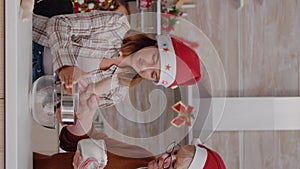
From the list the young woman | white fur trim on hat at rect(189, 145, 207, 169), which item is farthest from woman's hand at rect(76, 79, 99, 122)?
white fur trim on hat at rect(189, 145, 207, 169)

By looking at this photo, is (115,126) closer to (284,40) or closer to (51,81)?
(51,81)

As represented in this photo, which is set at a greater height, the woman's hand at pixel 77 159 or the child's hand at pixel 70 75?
the child's hand at pixel 70 75

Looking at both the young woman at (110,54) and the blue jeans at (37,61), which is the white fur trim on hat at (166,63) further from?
the blue jeans at (37,61)

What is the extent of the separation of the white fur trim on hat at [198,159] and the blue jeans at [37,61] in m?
0.25

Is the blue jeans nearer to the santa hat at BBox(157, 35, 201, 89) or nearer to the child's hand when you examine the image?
the child's hand

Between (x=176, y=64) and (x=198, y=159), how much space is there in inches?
6.0

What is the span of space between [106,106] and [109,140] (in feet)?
0.19

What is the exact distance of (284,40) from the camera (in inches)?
50.3

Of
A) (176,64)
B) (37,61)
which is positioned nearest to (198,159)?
(176,64)

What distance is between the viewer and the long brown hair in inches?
26.6

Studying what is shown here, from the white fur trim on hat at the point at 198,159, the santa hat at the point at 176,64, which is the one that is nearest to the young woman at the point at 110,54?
the santa hat at the point at 176,64

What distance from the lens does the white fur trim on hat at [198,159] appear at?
28.9 inches

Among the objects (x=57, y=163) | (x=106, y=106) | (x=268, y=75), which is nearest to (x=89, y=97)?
(x=106, y=106)

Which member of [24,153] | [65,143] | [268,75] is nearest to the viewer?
[24,153]
